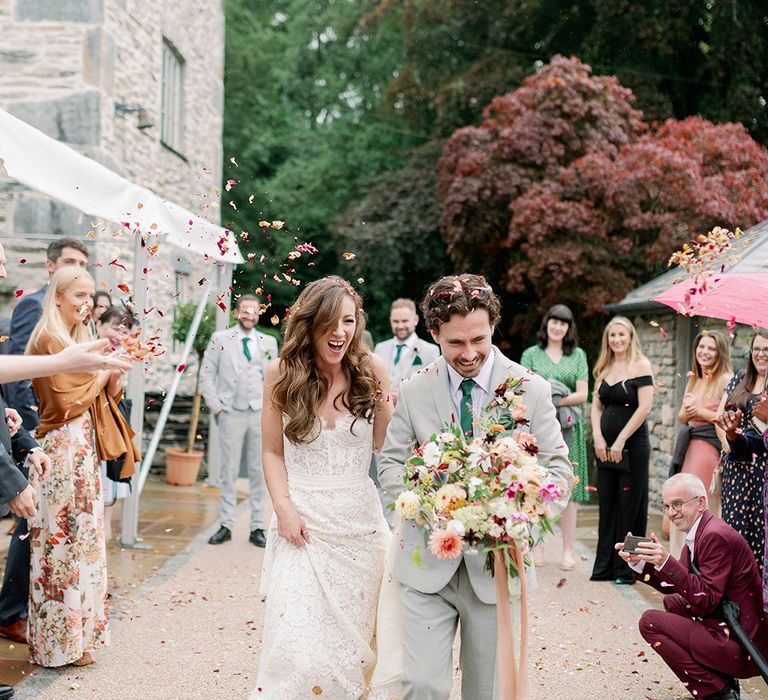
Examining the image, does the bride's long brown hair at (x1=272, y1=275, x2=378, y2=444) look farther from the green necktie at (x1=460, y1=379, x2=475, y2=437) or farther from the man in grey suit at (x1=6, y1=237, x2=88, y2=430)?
the man in grey suit at (x1=6, y1=237, x2=88, y2=430)

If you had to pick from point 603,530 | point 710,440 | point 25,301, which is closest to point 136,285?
point 25,301

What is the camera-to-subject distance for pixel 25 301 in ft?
19.1

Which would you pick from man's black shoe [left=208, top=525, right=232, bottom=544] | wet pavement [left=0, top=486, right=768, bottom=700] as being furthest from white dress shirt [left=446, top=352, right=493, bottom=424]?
man's black shoe [left=208, top=525, right=232, bottom=544]

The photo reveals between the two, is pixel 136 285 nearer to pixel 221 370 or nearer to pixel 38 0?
pixel 221 370

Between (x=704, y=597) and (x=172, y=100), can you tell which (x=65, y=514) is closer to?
(x=704, y=597)

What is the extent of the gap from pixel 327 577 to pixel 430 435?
0.88m

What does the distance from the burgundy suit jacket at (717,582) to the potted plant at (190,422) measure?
849 centimetres

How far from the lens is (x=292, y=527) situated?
3715 mm

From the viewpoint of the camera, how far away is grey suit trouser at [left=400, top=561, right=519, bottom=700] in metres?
3.31

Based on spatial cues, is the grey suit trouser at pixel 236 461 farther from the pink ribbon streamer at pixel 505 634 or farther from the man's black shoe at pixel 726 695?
the pink ribbon streamer at pixel 505 634

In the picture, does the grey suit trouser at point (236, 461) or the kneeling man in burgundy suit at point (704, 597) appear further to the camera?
the grey suit trouser at point (236, 461)

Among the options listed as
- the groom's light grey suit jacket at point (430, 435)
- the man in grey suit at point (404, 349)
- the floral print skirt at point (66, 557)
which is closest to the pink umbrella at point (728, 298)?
the groom's light grey suit jacket at point (430, 435)

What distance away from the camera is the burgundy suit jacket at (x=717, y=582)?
175 inches

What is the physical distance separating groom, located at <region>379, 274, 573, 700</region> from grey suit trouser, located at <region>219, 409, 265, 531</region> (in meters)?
5.35
